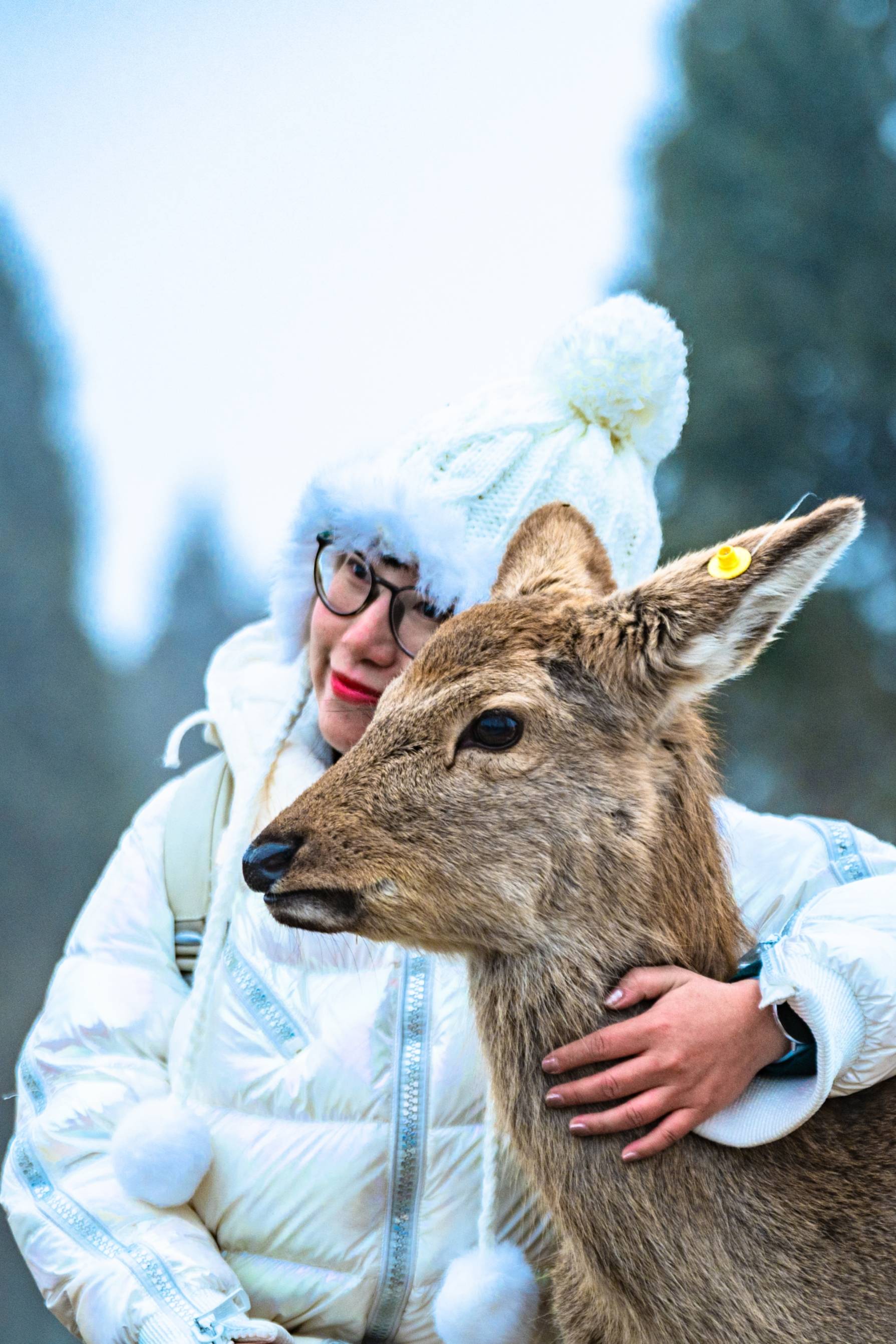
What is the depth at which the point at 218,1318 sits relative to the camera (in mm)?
1933

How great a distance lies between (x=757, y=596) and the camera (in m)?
1.64

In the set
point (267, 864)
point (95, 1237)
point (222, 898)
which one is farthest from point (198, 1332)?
point (267, 864)

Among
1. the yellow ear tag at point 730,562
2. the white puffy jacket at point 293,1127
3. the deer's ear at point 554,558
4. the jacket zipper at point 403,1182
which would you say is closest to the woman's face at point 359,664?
the deer's ear at point 554,558

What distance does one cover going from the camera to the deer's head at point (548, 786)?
1.67 meters

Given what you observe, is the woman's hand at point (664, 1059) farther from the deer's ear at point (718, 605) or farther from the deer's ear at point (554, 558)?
the deer's ear at point (554, 558)

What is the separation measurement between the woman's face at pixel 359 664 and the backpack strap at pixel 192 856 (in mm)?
309

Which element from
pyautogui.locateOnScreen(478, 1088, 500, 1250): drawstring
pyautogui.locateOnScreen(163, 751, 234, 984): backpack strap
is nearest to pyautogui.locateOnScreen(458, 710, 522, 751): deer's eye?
pyautogui.locateOnScreen(478, 1088, 500, 1250): drawstring

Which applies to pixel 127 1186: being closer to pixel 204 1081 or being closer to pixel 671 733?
pixel 204 1081

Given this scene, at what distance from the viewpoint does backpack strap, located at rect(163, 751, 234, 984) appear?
2391mm

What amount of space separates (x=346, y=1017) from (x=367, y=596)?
808 millimetres

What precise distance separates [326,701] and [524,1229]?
1040 millimetres

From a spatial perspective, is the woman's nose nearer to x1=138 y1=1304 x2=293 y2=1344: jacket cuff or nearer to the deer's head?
the deer's head

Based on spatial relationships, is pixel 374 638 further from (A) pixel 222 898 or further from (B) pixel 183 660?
(B) pixel 183 660

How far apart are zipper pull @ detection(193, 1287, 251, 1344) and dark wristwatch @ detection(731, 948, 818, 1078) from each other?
3.15 ft
